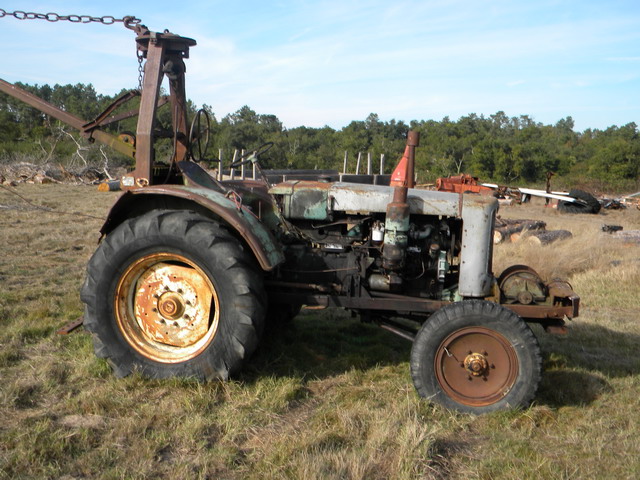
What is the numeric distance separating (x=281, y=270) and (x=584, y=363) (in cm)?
270

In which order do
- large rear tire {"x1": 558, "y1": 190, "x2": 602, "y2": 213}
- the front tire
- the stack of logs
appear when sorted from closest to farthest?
the front tire, the stack of logs, large rear tire {"x1": 558, "y1": 190, "x2": 602, "y2": 213}

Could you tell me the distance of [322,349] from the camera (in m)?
4.88

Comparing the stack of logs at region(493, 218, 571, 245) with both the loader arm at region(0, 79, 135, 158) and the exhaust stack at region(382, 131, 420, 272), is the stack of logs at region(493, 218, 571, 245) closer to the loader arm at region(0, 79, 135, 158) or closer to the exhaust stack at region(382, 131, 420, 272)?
the exhaust stack at region(382, 131, 420, 272)

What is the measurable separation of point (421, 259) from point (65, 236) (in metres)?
7.55

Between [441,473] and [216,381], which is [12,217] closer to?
[216,381]

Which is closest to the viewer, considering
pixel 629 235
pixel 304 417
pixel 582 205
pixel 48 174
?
pixel 304 417

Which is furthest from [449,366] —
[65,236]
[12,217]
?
[12,217]

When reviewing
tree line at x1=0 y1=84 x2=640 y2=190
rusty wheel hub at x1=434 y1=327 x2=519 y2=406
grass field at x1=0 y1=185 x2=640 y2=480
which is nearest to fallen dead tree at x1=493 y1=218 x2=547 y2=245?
grass field at x1=0 y1=185 x2=640 y2=480

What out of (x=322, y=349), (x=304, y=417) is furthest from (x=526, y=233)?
(x=304, y=417)

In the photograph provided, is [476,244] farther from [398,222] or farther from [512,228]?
[512,228]

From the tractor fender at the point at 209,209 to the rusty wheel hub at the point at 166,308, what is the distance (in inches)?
16.8

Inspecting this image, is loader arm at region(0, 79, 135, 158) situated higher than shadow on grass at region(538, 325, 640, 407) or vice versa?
loader arm at region(0, 79, 135, 158)

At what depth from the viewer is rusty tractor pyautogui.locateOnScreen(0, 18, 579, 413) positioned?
3.74m

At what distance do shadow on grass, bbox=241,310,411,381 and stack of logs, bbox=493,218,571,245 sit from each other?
211 inches
